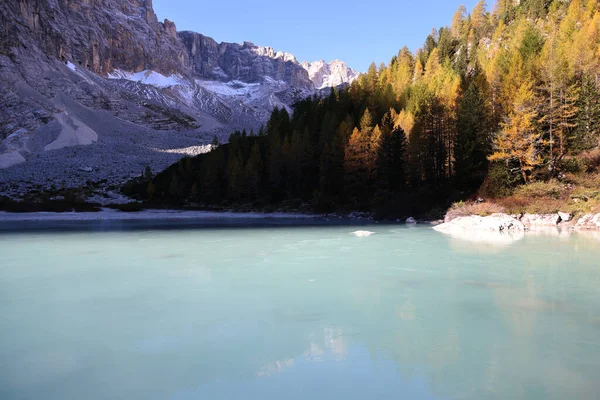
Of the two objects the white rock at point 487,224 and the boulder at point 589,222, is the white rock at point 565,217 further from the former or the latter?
the white rock at point 487,224

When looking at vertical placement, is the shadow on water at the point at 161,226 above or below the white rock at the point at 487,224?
below

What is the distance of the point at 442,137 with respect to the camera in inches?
1426

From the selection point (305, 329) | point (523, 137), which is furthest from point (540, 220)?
point (305, 329)

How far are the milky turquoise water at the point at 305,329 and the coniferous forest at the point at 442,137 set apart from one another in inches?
706

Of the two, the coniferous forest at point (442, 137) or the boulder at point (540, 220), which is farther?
the coniferous forest at point (442, 137)

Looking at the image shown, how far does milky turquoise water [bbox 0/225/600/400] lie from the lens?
14.1 ft

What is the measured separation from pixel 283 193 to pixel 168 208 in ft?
55.1

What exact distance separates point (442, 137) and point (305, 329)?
1333 inches

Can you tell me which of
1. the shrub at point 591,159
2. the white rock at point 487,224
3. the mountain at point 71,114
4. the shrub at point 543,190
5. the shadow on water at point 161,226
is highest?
the mountain at point 71,114

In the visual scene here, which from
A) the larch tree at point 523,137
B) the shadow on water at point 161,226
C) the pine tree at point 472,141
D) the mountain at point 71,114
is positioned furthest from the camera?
the mountain at point 71,114

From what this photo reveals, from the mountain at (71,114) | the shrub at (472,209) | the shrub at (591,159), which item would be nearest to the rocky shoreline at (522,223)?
the shrub at (472,209)

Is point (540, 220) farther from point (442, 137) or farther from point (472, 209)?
point (442, 137)

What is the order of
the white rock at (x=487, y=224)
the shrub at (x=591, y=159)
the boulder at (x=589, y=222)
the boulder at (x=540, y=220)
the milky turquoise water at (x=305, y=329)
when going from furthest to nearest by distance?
the shrub at (x=591, y=159), the boulder at (x=540, y=220), the white rock at (x=487, y=224), the boulder at (x=589, y=222), the milky turquoise water at (x=305, y=329)

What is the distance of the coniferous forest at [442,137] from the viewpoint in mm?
27281
